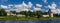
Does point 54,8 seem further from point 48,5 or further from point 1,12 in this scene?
point 1,12

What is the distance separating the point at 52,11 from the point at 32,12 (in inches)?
19.1

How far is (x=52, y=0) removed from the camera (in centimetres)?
444

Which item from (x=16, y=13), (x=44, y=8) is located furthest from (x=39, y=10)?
(x=16, y=13)

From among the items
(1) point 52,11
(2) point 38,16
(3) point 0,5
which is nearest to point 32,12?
(2) point 38,16

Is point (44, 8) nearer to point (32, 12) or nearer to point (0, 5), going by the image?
point (32, 12)

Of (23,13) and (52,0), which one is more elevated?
(52,0)

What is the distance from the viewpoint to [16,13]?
4531 mm

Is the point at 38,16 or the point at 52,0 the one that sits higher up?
the point at 52,0

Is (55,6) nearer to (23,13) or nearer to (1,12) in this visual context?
(23,13)

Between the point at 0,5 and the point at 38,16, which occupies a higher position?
the point at 0,5

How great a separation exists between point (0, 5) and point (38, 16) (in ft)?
3.09

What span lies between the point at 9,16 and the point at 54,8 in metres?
1.10

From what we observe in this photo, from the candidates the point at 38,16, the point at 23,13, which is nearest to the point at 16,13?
the point at 23,13

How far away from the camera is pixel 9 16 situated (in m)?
4.58
